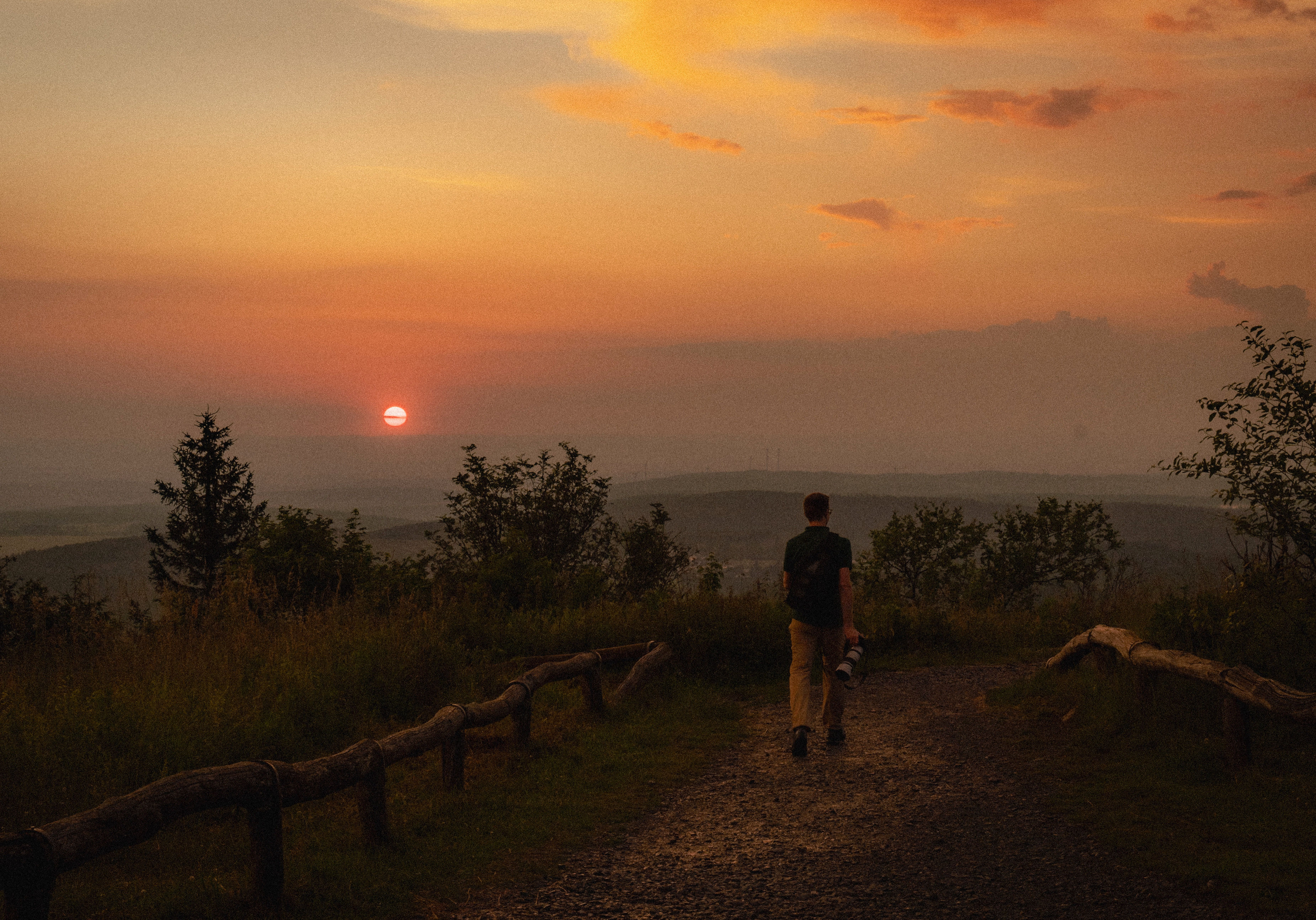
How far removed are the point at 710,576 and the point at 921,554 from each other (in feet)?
42.8

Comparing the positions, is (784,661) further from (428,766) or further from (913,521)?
(913,521)

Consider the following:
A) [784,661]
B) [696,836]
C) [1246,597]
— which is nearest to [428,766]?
[696,836]

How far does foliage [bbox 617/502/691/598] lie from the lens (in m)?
37.7

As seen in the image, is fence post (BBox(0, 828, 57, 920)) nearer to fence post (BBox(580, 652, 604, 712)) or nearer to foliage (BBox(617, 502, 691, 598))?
fence post (BBox(580, 652, 604, 712))

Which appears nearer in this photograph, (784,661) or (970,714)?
(970,714)

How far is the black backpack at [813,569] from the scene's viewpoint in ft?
30.6

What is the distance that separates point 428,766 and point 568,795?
2.04 meters

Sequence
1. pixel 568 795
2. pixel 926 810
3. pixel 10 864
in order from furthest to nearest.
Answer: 1. pixel 568 795
2. pixel 926 810
3. pixel 10 864

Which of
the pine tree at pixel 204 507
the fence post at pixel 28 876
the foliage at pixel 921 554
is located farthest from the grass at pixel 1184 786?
the pine tree at pixel 204 507

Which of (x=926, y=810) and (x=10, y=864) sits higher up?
(x=10, y=864)

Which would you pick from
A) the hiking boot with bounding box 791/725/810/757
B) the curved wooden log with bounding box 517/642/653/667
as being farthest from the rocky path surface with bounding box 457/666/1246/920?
the curved wooden log with bounding box 517/642/653/667

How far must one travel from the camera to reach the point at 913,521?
32.4m

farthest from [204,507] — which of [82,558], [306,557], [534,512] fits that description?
[82,558]

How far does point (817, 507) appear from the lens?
30.8ft
